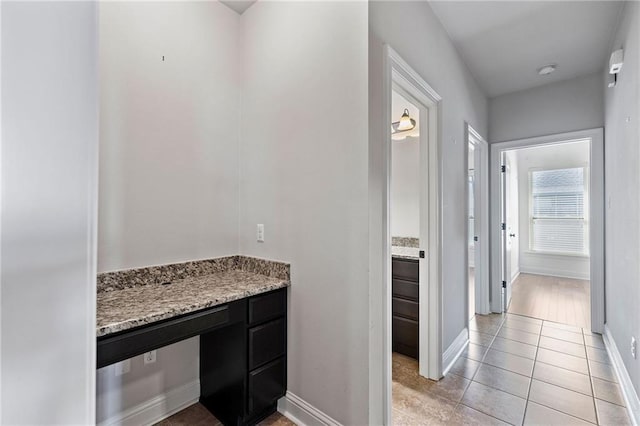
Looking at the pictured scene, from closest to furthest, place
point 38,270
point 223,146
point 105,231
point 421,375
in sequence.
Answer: point 38,270 → point 105,231 → point 223,146 → point 421,375

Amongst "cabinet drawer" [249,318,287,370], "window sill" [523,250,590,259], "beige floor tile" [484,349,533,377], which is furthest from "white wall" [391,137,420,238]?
"window sill" [523,250,590,259]

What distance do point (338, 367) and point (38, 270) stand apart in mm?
1422

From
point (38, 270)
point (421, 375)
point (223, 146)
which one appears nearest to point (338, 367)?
point (421, 375)

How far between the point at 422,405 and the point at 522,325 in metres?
2.15

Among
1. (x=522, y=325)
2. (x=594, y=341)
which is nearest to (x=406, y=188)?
(x=522, y=325)

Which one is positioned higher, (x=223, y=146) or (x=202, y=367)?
(x=223, y=146)

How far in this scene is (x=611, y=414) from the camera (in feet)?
5.99

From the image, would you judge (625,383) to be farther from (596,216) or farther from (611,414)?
(596,216)

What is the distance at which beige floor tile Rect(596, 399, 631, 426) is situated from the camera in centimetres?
175

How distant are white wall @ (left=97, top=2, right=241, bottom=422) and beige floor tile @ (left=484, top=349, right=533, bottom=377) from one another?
7.81 feet

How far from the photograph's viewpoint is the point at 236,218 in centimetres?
212

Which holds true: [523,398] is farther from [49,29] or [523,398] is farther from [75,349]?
[49,29]

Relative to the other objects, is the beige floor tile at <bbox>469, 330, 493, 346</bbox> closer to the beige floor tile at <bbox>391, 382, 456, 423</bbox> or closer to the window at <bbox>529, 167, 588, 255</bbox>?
the beige floor tile at <bbox>391, 382, 456, 423</bbox>

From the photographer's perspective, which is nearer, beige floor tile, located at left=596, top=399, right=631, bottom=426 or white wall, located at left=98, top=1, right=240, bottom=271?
Answer: white wall, located at left=98, top=1, right=240, bottom=271
